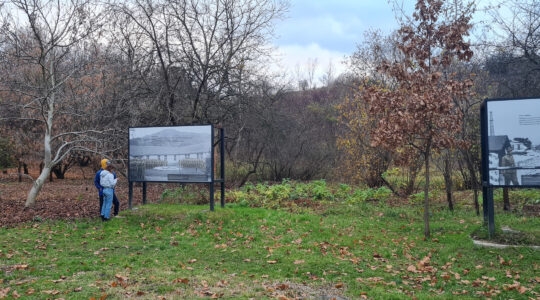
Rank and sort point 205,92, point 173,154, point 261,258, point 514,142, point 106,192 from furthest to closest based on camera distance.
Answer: point 205,92, point 173,154, point 106,192, point 514,142, point 261,258

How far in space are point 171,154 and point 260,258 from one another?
5.48 meters

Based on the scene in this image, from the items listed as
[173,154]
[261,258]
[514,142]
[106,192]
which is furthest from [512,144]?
[106,192]

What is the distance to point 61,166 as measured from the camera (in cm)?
3025

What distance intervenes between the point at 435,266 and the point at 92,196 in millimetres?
14165

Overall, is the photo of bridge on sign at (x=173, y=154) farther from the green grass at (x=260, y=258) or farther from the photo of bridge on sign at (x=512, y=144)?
the photo of bridge on sign at (x=512, y=144)

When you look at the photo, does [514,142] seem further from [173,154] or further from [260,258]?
[173,154]

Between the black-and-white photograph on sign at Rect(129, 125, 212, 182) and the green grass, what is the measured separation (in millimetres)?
1055

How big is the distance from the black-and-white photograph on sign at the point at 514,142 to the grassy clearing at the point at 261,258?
1297mm

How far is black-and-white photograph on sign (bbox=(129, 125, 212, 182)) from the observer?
1248 cm

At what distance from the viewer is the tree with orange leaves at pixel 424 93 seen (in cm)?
908

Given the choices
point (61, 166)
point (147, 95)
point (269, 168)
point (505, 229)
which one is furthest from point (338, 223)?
point (61, 166)

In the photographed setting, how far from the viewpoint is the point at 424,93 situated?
910cm

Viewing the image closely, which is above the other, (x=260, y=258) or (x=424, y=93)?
(x=424, y=93)

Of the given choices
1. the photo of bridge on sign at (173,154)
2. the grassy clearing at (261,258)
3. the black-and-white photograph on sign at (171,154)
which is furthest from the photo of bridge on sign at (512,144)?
the black-and-white photograph on sign at (171,154)
